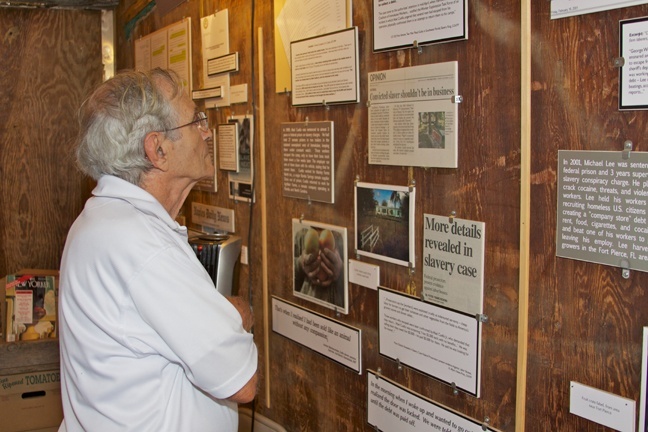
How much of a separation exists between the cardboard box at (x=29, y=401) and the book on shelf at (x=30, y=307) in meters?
0.20

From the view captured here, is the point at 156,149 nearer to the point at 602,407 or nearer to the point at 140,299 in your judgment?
the point at 140,299

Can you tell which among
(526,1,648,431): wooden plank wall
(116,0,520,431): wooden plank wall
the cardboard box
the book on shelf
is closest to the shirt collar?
(116,0,520,431): wooden plank wall

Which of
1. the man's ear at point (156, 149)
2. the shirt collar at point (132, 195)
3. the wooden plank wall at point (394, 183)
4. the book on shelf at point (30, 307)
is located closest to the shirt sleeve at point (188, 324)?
the shirt collar at point (132, 195)

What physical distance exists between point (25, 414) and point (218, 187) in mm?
1496

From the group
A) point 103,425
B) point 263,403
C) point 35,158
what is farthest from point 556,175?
point 35,158

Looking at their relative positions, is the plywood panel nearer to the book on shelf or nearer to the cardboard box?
the book on shelf

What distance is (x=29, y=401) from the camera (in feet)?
10.3

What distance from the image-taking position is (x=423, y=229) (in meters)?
1.71

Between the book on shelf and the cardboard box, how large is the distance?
201 millimetres

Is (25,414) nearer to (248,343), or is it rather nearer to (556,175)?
(248,343)

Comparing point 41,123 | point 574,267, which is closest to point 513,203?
point 574,267

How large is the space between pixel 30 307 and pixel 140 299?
207cm

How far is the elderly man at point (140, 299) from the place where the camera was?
4.45 feet

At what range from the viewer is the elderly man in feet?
4.45
